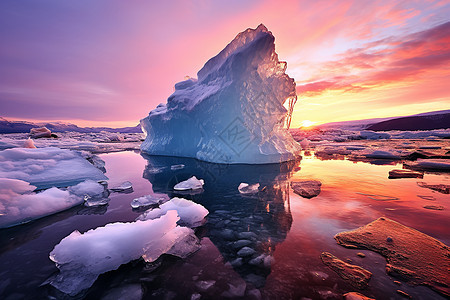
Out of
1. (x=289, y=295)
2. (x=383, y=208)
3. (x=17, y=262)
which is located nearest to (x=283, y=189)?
(x=383, y=208)

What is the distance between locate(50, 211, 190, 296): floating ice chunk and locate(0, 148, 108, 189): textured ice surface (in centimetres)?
270

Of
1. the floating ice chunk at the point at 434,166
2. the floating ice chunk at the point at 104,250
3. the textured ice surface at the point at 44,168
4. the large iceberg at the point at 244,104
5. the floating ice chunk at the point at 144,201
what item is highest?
the large iceberg at the point at 244,104

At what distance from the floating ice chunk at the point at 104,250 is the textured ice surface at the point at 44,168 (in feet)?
8.86

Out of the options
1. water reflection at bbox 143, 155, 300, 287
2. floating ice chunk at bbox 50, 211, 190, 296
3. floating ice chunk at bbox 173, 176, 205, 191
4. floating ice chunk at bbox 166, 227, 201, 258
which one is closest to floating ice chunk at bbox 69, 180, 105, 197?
water reflection at bbox 143, 155, 300, 287

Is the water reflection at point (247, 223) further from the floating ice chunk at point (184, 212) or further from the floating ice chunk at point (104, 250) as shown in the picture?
the floating ice chunk at point (104, 250)

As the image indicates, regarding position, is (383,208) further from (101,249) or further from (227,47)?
(227,47)

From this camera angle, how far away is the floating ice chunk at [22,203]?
2463mm

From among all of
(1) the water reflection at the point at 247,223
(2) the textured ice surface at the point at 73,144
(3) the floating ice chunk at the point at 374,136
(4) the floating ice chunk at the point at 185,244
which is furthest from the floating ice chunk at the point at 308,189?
(3) the floating ice chunk at the point at 374,136

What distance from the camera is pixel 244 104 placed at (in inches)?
330

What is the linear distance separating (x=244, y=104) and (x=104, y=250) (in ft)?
25.2

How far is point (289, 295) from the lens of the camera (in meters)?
1.37

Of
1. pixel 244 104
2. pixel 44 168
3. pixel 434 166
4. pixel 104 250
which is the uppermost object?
pixel 244 104

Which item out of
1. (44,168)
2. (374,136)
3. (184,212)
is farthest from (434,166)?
(374,136)

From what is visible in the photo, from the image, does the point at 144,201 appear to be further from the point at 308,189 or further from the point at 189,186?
the point at 308,189
